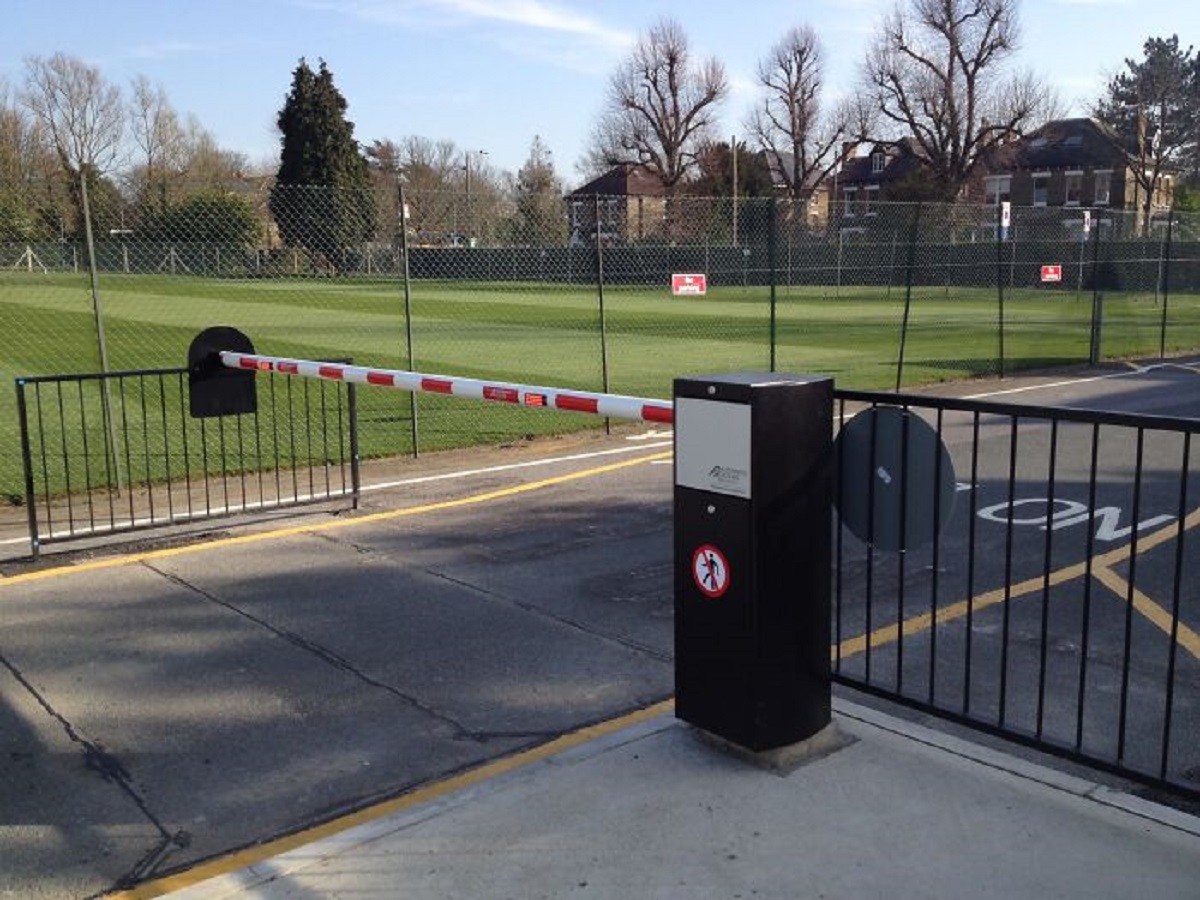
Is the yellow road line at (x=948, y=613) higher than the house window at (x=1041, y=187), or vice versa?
the house window at (x=1041, y=187)

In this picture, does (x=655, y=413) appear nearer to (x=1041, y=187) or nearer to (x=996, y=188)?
(x=996, y=188)

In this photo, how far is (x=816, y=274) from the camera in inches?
1359

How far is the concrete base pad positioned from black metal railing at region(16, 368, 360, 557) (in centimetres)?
485

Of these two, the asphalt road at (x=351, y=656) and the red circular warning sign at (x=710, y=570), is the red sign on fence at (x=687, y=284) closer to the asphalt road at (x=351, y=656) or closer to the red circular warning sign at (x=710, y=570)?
the asphalt road at (x=351, y=656)

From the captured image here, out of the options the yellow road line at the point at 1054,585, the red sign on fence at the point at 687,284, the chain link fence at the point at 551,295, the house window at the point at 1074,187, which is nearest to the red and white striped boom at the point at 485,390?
the yellow road line at the point at 1054,585

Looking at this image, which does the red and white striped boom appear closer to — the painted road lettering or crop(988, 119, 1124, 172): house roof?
the painted road lettering

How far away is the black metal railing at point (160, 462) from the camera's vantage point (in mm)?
8047

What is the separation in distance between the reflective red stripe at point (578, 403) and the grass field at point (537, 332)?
6.27 metres

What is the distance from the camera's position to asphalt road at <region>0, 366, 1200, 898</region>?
3941 mm

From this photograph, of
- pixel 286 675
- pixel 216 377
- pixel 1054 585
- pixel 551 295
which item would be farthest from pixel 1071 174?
pixel 286 675

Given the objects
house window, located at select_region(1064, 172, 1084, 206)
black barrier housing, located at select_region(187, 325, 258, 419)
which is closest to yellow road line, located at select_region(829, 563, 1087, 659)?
black barrier housing, located at select_region(187, 325, 258, 419)

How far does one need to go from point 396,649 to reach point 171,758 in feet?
4.45

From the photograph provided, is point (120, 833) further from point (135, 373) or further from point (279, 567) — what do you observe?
point (135, 373)

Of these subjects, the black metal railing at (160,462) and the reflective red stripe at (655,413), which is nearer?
the reflective red stripe at (655,413)
